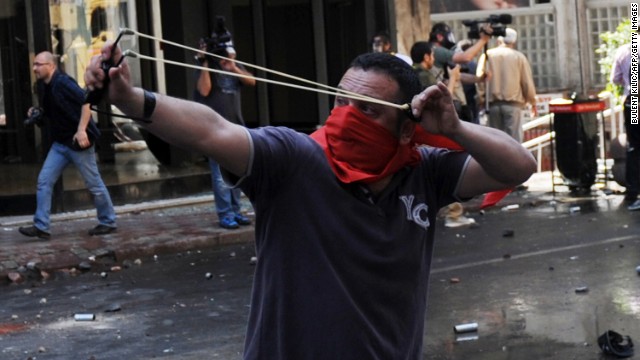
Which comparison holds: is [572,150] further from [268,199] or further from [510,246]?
[268,199]

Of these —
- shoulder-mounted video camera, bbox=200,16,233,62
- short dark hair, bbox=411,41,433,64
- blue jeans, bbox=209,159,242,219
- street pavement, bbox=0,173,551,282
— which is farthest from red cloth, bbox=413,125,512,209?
short dark hair, bbox=411,41,433,64

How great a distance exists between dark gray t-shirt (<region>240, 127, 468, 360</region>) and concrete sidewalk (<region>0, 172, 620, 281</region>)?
780cm

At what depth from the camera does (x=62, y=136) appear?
1199 centimetres

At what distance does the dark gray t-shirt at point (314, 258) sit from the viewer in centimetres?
322

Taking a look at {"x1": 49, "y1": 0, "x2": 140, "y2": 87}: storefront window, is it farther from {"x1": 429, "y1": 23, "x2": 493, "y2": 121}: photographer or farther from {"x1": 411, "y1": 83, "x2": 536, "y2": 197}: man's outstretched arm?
{"x1": 411, "y1": 83, "x2": 536, "y2": 197}: man's outstretched arm

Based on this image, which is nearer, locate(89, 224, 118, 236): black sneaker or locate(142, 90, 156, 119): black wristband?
locate(142, 90, 156, 119): black wristband

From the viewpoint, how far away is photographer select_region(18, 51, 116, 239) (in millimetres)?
11852

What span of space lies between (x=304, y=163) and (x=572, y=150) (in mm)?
12004

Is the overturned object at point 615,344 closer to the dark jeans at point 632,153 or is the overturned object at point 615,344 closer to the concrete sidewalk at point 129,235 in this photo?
the concrete sidewalk at point 129,235

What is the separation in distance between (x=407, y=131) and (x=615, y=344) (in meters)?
4.05

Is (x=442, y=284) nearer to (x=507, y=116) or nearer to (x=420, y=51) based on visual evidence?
(x=420, y=51)

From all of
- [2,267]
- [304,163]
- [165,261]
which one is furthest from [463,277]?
[304,163]

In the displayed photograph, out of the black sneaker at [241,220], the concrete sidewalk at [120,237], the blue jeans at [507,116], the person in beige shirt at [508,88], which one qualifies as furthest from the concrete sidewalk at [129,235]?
the person in beige shirt at [508,88]

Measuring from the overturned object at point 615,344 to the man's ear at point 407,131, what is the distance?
3976mm
